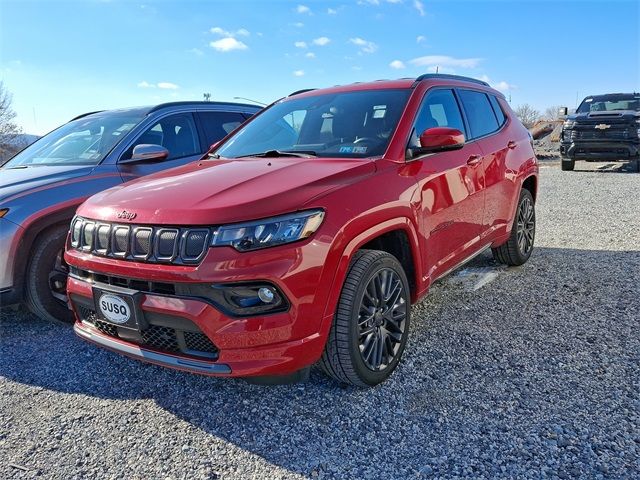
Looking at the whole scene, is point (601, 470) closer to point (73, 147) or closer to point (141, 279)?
point (141, 279)

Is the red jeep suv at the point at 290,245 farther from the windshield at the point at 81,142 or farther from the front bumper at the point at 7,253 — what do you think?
the windshield at the point at 81,142

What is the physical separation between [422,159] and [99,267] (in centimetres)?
207

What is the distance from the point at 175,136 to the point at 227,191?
2.73 metres

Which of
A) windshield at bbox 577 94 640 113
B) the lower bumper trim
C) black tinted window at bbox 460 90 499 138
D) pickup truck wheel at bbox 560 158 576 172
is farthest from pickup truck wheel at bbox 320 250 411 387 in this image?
pickup truck wheel at bbox 560 158 576 172

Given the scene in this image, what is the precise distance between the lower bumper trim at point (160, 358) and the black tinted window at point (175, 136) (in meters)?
2.39

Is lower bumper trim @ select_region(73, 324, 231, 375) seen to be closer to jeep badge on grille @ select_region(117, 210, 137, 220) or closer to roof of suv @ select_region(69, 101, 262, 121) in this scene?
jeep badge on grille @ select_region(117, 210, 137, 220)

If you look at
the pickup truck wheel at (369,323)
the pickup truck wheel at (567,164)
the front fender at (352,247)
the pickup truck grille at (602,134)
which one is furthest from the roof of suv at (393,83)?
the pickup truck wheel at (567,164)

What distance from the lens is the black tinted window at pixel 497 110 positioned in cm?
478

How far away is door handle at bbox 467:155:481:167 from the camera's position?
3.83 metres

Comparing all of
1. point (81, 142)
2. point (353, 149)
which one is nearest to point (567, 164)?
point (353, 149)

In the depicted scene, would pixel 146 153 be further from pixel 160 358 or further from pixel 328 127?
pixel 160 358

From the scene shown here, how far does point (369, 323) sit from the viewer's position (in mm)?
2781

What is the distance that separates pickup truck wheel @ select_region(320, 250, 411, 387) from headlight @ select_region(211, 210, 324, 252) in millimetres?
462

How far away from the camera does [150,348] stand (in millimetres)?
2545
